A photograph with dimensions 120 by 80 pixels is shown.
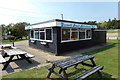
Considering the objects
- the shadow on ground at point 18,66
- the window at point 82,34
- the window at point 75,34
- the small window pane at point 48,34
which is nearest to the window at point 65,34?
the window at point 75,34

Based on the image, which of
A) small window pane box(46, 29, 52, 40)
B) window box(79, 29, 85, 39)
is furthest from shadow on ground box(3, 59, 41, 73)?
window box(79, 29, 85, 39)

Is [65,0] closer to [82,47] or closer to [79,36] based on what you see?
[79,36]

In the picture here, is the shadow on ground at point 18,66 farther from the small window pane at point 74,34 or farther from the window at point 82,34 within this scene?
the window at point 82,34

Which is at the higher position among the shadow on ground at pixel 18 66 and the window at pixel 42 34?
the window at pixel 42 34

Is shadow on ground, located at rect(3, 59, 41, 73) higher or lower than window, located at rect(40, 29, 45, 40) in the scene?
lower

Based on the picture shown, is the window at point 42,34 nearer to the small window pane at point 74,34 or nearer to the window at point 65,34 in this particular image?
the window at point 65,34

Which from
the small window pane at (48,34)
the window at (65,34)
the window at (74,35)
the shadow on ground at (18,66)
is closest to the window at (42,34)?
the small window pane at (48,34)

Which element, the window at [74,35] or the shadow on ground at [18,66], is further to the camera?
the window at [74,35]

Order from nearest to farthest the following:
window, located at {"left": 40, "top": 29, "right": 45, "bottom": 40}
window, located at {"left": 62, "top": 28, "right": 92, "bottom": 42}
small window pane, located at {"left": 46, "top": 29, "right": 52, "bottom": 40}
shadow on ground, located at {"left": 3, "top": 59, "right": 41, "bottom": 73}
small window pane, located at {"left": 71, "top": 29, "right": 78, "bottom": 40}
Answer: shadow on ground, located at {"left": 3, "top": 59, "right": 41, "bottom": 73}, small window pane, located at {"left": 46, "top": 29, "right": 52, "bottom": 40}, window, located at {"left": 62, "top": 28, "right": 92, "bottom": 42}, window, located at {"left": 40, "top": 29, "right": 45, "bottom": 40}, small window pane, located at {"left": 71, "top": 29, "right": 78, "bottom": 40}

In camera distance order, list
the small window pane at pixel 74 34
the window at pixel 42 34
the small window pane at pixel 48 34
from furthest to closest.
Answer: the small window pane at pixel 74 34
the window at pixel 42 34
the small window pane at pixel 48 34

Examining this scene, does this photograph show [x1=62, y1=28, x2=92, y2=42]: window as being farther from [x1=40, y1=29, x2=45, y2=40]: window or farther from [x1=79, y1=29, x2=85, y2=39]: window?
[x1=40, y1=29, x2=45, y2=40]: window

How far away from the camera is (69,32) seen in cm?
880

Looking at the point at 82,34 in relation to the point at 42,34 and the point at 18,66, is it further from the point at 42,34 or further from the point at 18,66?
the point at 18,66

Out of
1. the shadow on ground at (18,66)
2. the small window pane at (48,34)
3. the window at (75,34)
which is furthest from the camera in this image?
Result: the window at (75,34)
